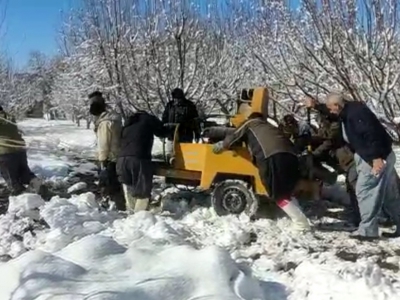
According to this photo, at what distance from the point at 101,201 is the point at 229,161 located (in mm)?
1998

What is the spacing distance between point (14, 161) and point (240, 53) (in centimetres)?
1086

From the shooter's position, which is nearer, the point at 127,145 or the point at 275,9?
the point at 127,145

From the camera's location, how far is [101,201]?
8.27m

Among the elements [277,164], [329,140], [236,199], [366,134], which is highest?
[366,134]

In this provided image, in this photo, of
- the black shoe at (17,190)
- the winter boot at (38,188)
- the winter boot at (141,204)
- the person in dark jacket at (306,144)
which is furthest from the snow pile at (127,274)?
the black shoe at (17,190)

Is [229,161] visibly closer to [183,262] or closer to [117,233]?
[117,233]

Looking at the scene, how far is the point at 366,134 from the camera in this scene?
617 cm

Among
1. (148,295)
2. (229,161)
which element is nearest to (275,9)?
(229,161)

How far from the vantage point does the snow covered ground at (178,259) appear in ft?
13.2

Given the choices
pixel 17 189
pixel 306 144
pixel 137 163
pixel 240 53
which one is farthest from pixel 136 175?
pixel 240 53

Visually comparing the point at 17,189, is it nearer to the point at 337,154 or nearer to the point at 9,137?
the point at 9,137

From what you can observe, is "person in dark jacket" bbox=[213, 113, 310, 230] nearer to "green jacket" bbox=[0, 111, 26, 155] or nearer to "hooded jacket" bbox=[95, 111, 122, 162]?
"hooded jacket" bbox=[95, 111, 122, 162]

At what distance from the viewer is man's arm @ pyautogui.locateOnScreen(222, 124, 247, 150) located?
22.8 ft

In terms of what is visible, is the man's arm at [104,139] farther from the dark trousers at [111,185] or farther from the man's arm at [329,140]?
the man's arm at [329,140]
